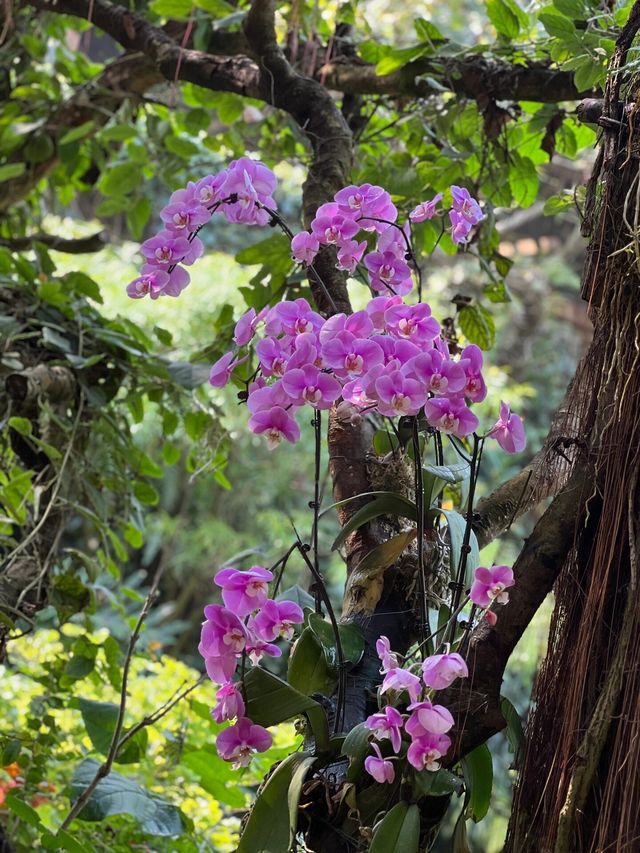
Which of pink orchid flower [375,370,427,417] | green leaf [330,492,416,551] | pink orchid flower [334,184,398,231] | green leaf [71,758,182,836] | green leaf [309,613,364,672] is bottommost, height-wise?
green leaf [71,758,182,836]

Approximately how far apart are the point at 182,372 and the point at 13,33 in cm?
93

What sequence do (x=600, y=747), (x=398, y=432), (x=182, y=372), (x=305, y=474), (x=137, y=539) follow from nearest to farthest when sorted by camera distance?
(x=600, y=747), (x=398, y=432), (x=182, y=372), (x=137, y=539), (x=305, y=474)

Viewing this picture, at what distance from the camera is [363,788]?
660 mm

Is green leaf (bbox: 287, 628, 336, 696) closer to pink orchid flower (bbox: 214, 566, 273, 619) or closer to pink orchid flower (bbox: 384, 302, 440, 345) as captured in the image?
pink orchid flower (bbox: 214, 566, 273, 619)

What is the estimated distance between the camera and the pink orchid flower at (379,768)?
62 centimetres

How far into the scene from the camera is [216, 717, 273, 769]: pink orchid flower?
0.68m

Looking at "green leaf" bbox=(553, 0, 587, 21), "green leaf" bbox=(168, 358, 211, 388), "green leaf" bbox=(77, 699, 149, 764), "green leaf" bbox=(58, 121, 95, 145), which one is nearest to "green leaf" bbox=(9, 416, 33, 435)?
"green leaf" bbox=(168, 358, 211, 388)

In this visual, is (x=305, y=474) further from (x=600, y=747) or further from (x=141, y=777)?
(x=600, y=747)

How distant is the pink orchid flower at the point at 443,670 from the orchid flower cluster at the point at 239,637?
11 cm

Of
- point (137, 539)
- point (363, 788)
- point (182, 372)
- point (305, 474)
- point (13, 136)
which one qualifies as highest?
point (305, 474)

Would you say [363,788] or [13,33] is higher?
[13,33]

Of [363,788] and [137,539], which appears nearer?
[363,788]

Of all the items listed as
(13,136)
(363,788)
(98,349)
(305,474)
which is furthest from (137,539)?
(305,474)

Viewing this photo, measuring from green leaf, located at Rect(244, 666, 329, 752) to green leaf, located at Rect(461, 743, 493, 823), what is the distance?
0.39 feet
